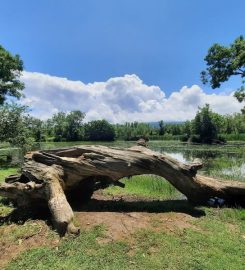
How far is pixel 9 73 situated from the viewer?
81.0 feet

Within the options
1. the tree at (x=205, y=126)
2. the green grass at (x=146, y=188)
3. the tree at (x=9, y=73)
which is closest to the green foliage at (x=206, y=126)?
the tree at (x=205, y=126)

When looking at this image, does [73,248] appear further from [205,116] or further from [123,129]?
[123,129]

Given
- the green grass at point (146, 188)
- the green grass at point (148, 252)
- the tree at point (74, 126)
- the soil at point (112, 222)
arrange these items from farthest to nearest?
the tree at point (74, 126) → the green grass at point (146, 188) → the soil at point (112, 222) → the green grass at point (148, 252)

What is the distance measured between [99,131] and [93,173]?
87364 millimetres

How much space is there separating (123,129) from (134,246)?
337 feet

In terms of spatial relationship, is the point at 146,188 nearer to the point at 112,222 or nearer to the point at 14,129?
the point at 112,222

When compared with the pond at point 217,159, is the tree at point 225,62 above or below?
above

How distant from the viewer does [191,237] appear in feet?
18.8

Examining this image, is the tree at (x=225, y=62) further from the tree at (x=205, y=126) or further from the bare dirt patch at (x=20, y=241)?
the tree at (x=205, y=126)

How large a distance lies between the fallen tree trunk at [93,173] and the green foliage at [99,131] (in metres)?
85.4

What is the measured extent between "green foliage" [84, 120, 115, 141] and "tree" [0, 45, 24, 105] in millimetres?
67896

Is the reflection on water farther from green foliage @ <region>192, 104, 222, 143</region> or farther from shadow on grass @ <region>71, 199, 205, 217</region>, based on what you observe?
green foliage @ <region>192, 104, 222, 143</region>

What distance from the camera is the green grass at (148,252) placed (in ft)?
15.5

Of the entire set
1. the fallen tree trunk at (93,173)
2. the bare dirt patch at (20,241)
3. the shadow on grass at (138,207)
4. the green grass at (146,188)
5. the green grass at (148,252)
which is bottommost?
the green grass at (146,188)
